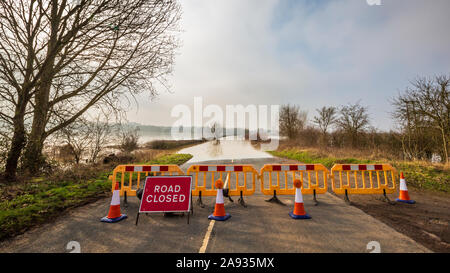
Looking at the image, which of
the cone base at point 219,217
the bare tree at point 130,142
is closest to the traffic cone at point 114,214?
the cone base at point 219,217

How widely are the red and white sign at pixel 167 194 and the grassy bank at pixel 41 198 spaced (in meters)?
2.34

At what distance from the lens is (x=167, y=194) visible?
4.59 metres

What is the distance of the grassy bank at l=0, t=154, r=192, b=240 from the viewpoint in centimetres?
390

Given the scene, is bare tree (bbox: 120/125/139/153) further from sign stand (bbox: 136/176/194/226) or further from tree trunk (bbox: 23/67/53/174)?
sign stand (bbox: 136/176/194/226)

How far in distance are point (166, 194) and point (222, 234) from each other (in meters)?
1.94

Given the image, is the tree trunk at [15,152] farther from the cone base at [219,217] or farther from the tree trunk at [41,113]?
the cone base at [219,217]

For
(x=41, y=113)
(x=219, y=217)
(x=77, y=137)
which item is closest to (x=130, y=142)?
(x=77, y=137)

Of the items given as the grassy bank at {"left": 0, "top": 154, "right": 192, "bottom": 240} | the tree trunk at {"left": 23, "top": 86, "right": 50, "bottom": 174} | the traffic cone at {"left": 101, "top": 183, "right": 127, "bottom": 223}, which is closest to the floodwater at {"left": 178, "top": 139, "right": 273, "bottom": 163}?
the grassy bank at {"left": 0, "top": 154, "right": 192, "bottom": 240}

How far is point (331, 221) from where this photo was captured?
404 centimetres

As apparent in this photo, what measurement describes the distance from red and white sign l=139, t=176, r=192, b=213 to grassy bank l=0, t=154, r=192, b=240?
2.34m

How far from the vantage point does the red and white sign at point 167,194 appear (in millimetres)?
4363

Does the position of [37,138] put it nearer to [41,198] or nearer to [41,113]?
[41,113]
